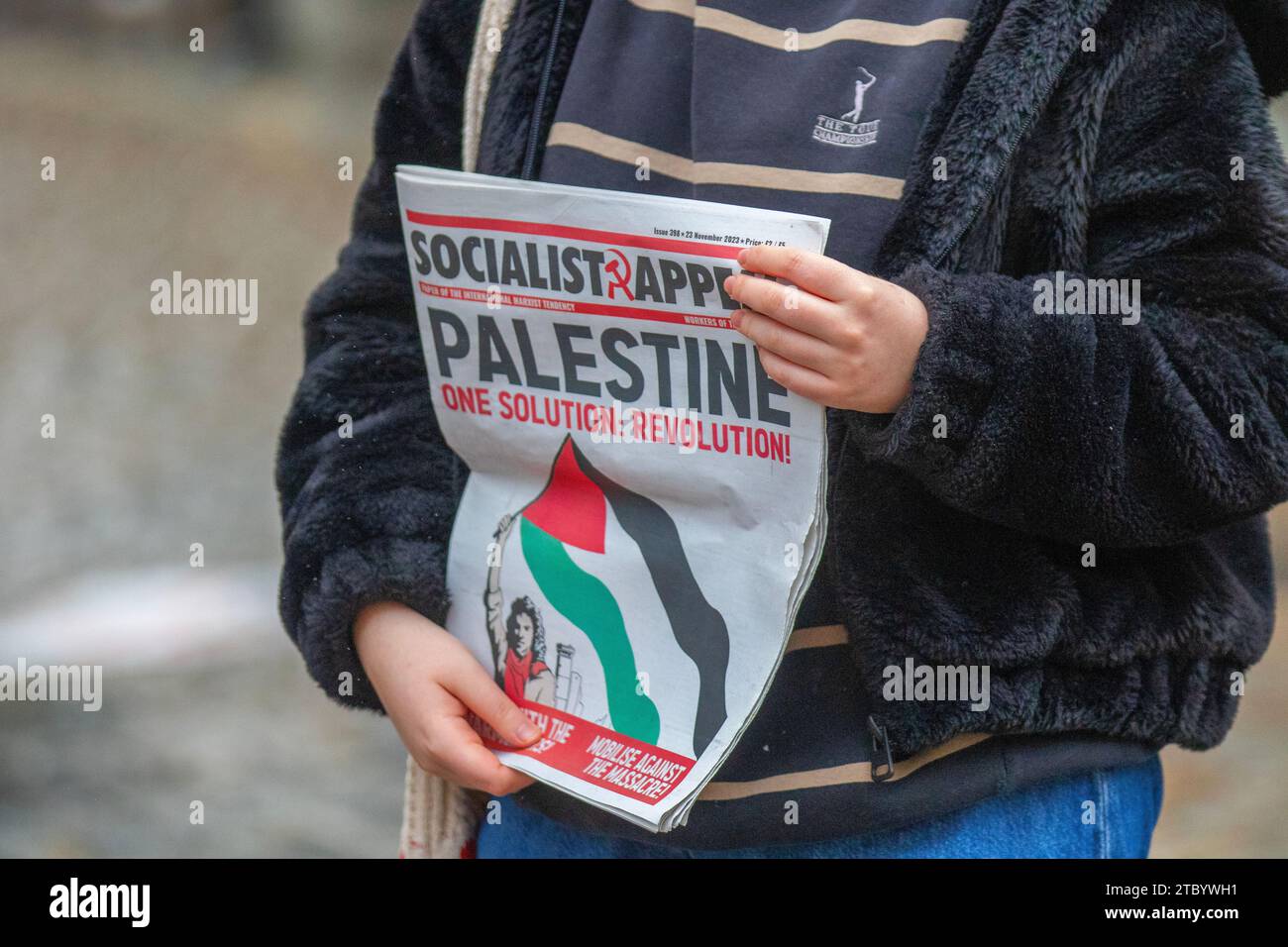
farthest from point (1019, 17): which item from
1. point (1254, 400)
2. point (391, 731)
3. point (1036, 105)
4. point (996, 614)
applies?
point (391, 731)

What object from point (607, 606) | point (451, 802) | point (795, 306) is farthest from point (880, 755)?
point (451, 802)

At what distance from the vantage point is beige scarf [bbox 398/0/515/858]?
4.34 ft

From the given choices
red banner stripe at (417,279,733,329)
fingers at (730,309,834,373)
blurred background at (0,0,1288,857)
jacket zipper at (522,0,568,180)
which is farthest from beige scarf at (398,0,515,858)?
blurred background at (0,0,1288,857)

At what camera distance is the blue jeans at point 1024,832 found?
112cm

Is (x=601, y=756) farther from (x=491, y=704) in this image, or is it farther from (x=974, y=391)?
(x=974, y=391)

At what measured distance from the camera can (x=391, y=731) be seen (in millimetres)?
3508

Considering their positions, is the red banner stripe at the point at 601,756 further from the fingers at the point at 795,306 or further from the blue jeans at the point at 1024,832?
the fingers at the point at 795,306

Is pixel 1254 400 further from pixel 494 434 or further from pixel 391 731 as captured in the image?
pixel 391 731

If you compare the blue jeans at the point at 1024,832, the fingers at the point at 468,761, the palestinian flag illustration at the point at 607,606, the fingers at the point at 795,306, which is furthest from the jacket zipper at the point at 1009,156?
the fingers at the point at 468,761

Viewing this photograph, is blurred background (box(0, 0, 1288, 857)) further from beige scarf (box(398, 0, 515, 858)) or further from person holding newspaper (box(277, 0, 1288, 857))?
person holding newspaper (box(277, 0, 1288, 857))

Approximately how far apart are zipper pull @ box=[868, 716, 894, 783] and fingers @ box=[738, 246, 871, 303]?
333 mm

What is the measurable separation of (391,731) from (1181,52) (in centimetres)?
282

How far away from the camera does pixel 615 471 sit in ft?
3.76

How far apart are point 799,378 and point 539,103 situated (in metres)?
0.42
